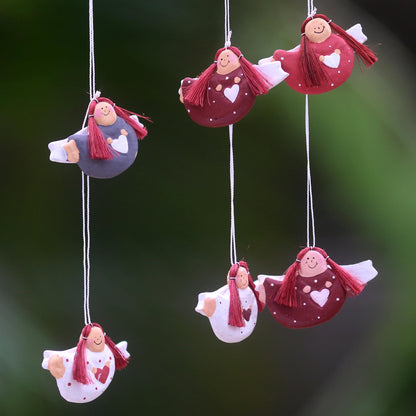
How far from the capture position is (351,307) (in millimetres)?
2115

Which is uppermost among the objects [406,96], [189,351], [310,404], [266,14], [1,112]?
[1,112]

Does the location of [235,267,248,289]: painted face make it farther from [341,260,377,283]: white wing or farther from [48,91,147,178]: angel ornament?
[48,91,147,178]: angel ornament

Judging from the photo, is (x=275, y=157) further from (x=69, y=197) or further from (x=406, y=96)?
(x=69, y=197)

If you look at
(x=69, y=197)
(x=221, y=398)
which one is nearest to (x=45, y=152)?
(x=69, y=197)

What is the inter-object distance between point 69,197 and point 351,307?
950 mm

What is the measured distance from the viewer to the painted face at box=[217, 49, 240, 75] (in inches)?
50.3

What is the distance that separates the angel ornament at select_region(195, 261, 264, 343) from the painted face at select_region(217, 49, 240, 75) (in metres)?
0.39

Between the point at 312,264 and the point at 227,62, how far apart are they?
44 centimetres

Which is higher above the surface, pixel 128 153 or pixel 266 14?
pixel 266 14

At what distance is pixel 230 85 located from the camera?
128 centimetres

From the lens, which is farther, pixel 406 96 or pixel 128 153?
pixel 406 96

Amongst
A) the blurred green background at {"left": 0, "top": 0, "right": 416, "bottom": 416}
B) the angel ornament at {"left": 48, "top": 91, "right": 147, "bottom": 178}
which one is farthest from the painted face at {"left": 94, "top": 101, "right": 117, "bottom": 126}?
the blurred green background at {"left": 0, "top": 0, "right": 416, "bottom": 416}

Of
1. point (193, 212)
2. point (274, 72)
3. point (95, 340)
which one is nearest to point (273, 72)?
point (274, 72)

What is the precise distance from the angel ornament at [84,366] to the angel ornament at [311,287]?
1.16 ft
